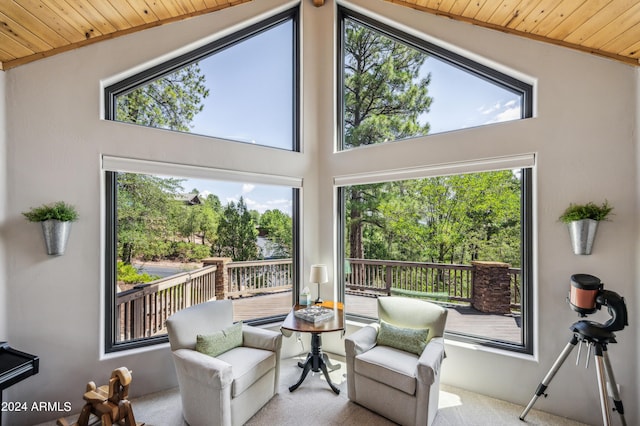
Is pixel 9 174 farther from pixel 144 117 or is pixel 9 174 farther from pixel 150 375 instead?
pixel 150 375

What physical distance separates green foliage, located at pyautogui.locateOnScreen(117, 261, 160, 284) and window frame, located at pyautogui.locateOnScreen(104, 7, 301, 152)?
139 centimetres

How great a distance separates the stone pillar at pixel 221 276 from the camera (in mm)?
3283

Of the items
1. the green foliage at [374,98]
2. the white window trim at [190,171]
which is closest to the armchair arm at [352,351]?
the green foliage at [374,98]

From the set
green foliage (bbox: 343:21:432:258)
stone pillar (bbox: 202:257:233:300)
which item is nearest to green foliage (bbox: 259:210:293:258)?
stone pillar (bbox: 202:257:233:300)

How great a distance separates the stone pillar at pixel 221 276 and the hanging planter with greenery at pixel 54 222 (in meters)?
1.30

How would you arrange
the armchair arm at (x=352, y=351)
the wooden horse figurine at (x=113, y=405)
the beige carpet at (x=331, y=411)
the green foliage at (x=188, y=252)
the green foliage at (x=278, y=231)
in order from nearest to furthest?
the wooden horse figurine at (x=113, y=405)
the beige carpet at (x=331, y=411)
the armchair arm at (x=352, y=351)
the green foliage at (x=188, y=252)
the green foliage at (x=278, y=231)

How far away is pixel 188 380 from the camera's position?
226cm

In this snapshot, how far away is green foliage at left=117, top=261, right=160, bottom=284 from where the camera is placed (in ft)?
9.05

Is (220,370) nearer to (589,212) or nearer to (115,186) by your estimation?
(115,186)

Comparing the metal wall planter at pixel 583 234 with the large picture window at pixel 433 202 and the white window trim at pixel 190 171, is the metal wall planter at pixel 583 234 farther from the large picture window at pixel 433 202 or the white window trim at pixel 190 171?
the white window trim at pixel 190 171

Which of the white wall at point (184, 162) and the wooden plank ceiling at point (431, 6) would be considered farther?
the white wall at point (184, 162)

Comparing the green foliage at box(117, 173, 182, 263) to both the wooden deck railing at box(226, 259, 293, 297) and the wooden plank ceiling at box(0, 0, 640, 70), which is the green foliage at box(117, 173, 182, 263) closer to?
the wooden deck railing at box(226, 259, 293, 297)

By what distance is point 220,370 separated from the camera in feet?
6.88

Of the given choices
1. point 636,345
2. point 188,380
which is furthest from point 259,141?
point 636,345
